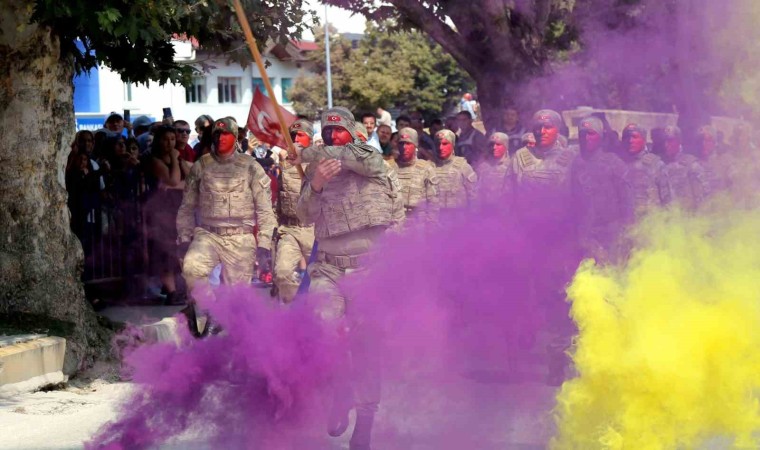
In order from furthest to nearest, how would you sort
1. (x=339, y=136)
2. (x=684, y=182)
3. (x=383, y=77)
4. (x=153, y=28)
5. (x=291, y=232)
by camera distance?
→ (x=383, y=77)
(x=291, y=232)
(x=684, y=182)
(x=153, y=28)
(x=339, y=136)

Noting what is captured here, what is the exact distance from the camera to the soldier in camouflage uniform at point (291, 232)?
946cm

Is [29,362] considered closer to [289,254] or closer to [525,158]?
[289,254]

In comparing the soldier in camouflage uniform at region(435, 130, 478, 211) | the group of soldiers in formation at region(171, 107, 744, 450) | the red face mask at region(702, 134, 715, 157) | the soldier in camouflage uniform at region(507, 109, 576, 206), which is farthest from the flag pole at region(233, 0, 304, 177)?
the red face mask at region(702, 134, 715, 157)

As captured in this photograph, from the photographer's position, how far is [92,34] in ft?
26.8

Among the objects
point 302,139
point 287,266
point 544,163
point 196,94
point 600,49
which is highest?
point 196,94

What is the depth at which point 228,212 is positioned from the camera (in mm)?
9367

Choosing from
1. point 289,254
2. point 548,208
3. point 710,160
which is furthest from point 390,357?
point 710,160

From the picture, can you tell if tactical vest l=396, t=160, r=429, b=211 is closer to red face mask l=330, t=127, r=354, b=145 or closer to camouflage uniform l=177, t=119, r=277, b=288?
camouflage uniform l=177, t=119, r=277, b=288

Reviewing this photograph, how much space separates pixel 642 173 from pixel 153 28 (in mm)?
3943

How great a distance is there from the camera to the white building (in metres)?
26.6

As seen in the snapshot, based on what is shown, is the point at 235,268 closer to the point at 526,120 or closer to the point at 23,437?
the point at 23,437

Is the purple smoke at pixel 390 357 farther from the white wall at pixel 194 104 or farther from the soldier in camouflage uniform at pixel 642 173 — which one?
the white wall at pixel 194 104

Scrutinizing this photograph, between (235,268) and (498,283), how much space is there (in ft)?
9.03

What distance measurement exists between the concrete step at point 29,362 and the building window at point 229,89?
4547 centimetres
